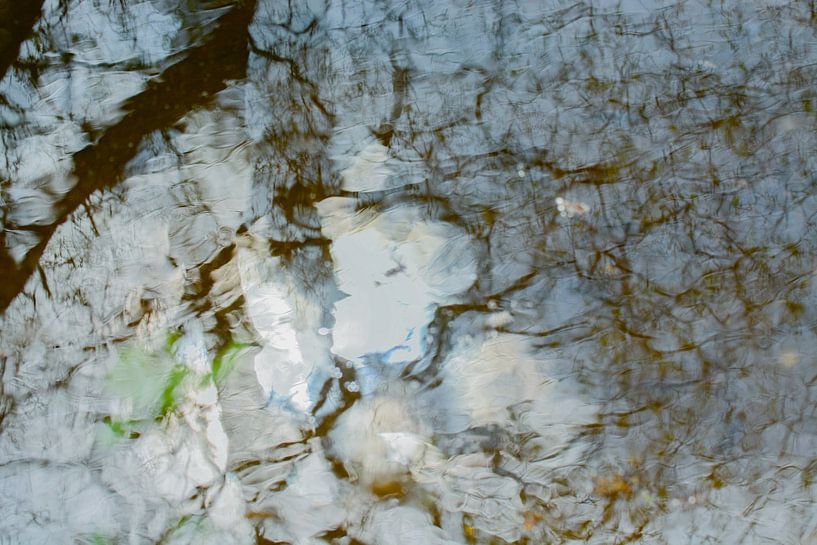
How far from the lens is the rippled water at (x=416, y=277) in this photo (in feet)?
4.91

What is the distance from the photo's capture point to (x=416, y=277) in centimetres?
154

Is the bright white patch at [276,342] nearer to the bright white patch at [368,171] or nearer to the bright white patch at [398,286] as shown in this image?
the bright white patch at [398,286]

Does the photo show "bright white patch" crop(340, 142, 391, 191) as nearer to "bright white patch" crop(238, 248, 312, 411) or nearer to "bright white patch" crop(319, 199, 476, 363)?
"bright white patch" crop(319, 199, 476, 363)

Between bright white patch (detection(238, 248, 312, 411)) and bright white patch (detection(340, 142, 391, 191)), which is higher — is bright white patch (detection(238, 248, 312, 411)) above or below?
below

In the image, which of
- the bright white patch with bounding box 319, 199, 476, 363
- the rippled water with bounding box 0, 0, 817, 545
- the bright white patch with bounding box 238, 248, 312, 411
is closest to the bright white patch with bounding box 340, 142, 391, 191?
the rippled water with bounding box 0, 0, 817, 545

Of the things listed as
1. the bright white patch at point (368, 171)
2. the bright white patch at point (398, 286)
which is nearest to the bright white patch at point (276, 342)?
the bright white patch at point (398, 286)

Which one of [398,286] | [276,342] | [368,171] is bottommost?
[276,342]

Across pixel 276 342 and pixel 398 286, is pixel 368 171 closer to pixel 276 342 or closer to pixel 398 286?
pixel 398 286

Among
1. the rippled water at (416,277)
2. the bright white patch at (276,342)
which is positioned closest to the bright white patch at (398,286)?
the rippled water at (416,277)

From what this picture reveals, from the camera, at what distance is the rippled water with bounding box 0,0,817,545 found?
150 cm

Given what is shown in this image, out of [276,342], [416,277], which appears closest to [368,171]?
[416,277]

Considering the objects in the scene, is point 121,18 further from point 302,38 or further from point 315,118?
point 315,118

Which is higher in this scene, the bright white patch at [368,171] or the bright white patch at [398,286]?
the bright white patch at [368,171]

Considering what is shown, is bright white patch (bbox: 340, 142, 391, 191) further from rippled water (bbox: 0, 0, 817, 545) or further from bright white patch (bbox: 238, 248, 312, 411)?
bright white patch (bbox: 238, 248, 312, 411)
